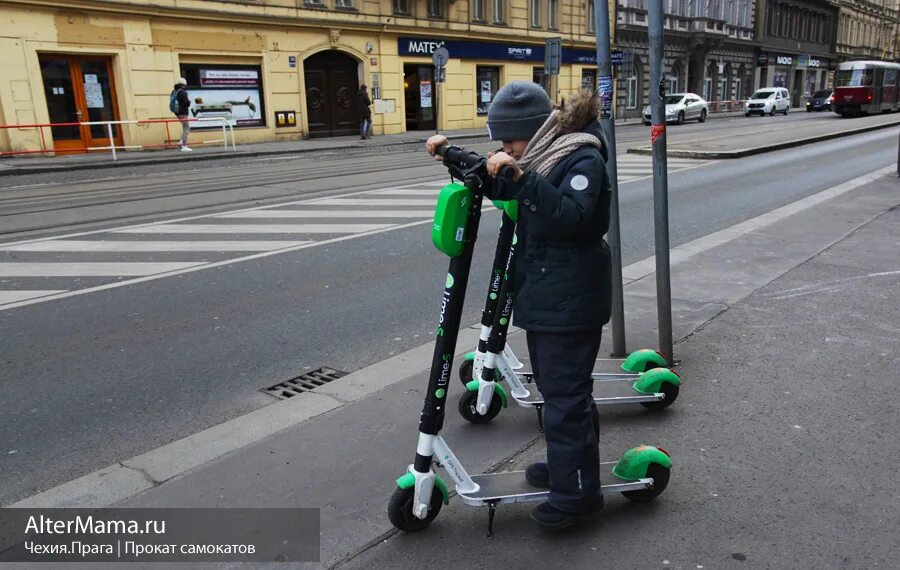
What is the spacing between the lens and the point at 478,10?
1278 inches

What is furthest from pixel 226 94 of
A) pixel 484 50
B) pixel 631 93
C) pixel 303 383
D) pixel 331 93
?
pixel 631 93

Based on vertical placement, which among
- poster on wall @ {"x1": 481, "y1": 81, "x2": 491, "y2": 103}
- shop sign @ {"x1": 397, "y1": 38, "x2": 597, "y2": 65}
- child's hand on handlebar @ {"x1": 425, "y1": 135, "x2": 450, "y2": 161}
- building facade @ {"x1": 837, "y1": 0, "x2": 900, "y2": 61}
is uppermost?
building facade @ {"x1": 837, "y1": 0, "x2": 900, "y2": 61}

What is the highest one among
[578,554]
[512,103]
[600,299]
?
[512,103]

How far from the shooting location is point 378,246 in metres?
8.38

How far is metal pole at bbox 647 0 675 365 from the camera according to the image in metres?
4.21

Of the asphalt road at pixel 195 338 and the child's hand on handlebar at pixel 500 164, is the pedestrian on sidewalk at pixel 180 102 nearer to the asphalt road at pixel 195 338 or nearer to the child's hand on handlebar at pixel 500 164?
the asphalt road at pixel 195 338

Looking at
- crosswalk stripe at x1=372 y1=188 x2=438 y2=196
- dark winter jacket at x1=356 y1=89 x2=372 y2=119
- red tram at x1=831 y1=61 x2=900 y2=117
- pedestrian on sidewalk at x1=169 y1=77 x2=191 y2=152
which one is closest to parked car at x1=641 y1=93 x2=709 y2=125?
red tram at x1=831 y1=61 x2=900 y2=117

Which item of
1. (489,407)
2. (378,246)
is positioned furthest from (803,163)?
(489,407)

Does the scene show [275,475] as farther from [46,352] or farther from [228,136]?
[228,136]

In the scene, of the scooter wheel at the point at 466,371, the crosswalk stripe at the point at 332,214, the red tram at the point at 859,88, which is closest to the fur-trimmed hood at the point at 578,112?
the scooter wheel at the point at 466,371

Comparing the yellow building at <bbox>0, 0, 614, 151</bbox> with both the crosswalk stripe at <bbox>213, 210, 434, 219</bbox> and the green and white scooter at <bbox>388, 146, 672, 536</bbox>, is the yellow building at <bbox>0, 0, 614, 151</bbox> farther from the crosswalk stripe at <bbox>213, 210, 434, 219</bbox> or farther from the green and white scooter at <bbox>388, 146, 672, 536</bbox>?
the green and white scooter at <bbox>388, 146, 672, 536</bbox>

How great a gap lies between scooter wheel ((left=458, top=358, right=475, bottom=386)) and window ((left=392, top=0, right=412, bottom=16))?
27.0 meters

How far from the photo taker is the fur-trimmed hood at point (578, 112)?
2645mm

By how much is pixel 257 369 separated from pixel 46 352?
162 cm
